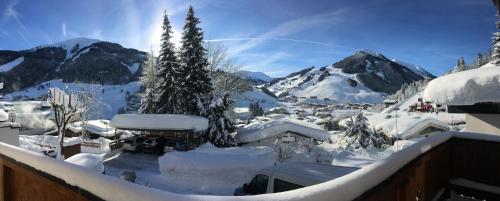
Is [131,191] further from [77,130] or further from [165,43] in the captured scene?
[77,130]

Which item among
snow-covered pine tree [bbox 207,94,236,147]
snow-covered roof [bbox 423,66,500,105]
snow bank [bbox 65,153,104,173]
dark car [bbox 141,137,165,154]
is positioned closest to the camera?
snow-covered roof [bbox 423,66,500,105]

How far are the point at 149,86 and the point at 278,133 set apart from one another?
17.7m

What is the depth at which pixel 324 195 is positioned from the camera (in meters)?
1.89

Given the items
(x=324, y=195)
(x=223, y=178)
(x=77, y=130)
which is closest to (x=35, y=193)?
(x=324, y=195)

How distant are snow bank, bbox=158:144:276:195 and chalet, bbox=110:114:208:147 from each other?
10330 millimetres

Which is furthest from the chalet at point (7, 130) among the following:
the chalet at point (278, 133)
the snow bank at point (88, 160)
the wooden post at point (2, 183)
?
the chalet at point (278, 133)

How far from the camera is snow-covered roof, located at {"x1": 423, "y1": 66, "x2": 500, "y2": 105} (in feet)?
27.9

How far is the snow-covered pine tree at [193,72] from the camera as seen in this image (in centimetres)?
3503

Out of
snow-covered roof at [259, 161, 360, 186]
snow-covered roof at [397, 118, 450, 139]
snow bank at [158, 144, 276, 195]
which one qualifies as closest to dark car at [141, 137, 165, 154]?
snow bank at [158, 144, 276, 195]

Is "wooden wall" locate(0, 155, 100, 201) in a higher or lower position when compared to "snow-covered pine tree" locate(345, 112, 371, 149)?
higher

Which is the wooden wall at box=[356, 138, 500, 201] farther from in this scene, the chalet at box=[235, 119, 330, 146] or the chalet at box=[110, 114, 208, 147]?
the chalet at box=[235, 119, 330, 146]

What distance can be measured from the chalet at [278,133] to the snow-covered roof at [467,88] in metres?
23.8

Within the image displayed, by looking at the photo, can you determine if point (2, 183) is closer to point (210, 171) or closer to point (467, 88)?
point (467, 88)

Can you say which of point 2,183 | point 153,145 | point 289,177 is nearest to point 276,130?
point 153,145
